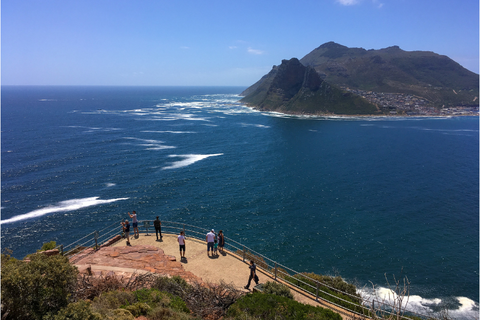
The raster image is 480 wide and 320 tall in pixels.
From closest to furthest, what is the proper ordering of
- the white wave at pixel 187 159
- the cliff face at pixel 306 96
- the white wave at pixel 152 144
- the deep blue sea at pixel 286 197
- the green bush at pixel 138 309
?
1. the green bush at pixel 138 309
2. the deep blue sea at pixel 286 197
3. the white wave at pixel 187 159
4. the white wave at pixel 152 144
5. the cliff face at pixel 306 96

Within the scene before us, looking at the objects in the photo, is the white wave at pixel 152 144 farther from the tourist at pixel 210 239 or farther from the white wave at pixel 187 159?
the tourist at pixel 210 239

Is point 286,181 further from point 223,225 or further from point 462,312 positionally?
point 462,312

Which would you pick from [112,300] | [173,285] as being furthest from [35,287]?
[173,285]

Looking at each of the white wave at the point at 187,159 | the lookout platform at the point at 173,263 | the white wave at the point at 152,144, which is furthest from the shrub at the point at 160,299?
the white wave at the point at 152,144

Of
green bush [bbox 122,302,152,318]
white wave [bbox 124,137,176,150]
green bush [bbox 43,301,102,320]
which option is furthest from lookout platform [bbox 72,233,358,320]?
white wave [bbox 124,137,176,150]

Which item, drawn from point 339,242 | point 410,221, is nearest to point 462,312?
point 339,242

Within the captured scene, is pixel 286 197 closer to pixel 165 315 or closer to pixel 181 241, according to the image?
pixel 181 241
